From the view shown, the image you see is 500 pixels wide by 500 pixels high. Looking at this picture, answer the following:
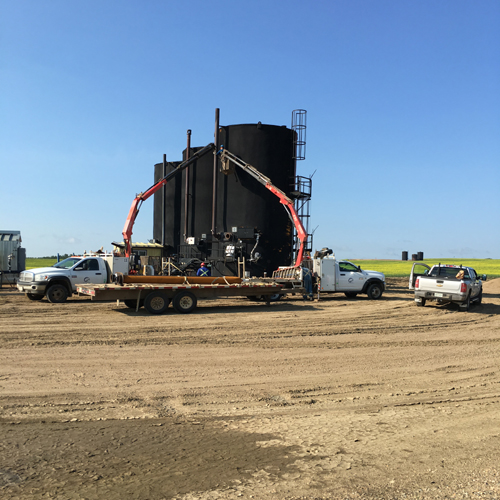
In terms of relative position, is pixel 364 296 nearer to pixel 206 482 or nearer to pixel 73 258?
pixel 73 258

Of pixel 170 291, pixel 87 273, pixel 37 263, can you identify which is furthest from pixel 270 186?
pixel 37 263

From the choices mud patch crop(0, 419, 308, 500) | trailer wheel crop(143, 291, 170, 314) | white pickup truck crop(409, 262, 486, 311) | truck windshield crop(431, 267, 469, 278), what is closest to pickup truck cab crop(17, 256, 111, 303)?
trailer wheel crop(143, 291, 170, 314)

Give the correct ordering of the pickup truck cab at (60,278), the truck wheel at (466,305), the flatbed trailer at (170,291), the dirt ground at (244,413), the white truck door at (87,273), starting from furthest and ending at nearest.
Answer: the white truck door at (87,273) → the pickup truck cab at (60,278) → the truck wheel at (466,305) → the flatbed trailer at (170,291) → the dirt ground at (244,413)

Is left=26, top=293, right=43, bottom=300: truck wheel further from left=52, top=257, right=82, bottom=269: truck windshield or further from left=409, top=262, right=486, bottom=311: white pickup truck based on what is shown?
left=409, top=262, right=486, bottom=311: white pickup truck

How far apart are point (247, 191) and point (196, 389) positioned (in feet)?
86.1

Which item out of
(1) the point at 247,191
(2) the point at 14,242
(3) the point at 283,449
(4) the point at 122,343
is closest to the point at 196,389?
(3) the point at 283,449

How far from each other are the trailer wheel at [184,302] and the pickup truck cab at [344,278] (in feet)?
25.4

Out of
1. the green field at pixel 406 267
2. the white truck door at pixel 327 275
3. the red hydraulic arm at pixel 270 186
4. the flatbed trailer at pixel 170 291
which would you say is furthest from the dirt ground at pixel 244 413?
the green field at pixel 406 267

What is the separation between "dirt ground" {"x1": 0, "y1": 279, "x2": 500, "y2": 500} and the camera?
4746 millimetres

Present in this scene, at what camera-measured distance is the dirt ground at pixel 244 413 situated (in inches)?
187

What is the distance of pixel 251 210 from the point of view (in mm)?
33375

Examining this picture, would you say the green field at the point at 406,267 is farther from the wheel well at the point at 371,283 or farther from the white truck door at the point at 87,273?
the white truck door at the point at 87,273

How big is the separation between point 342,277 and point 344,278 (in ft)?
0.38

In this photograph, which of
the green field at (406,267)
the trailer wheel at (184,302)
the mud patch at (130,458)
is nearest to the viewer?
the mud patch at (130,458)
